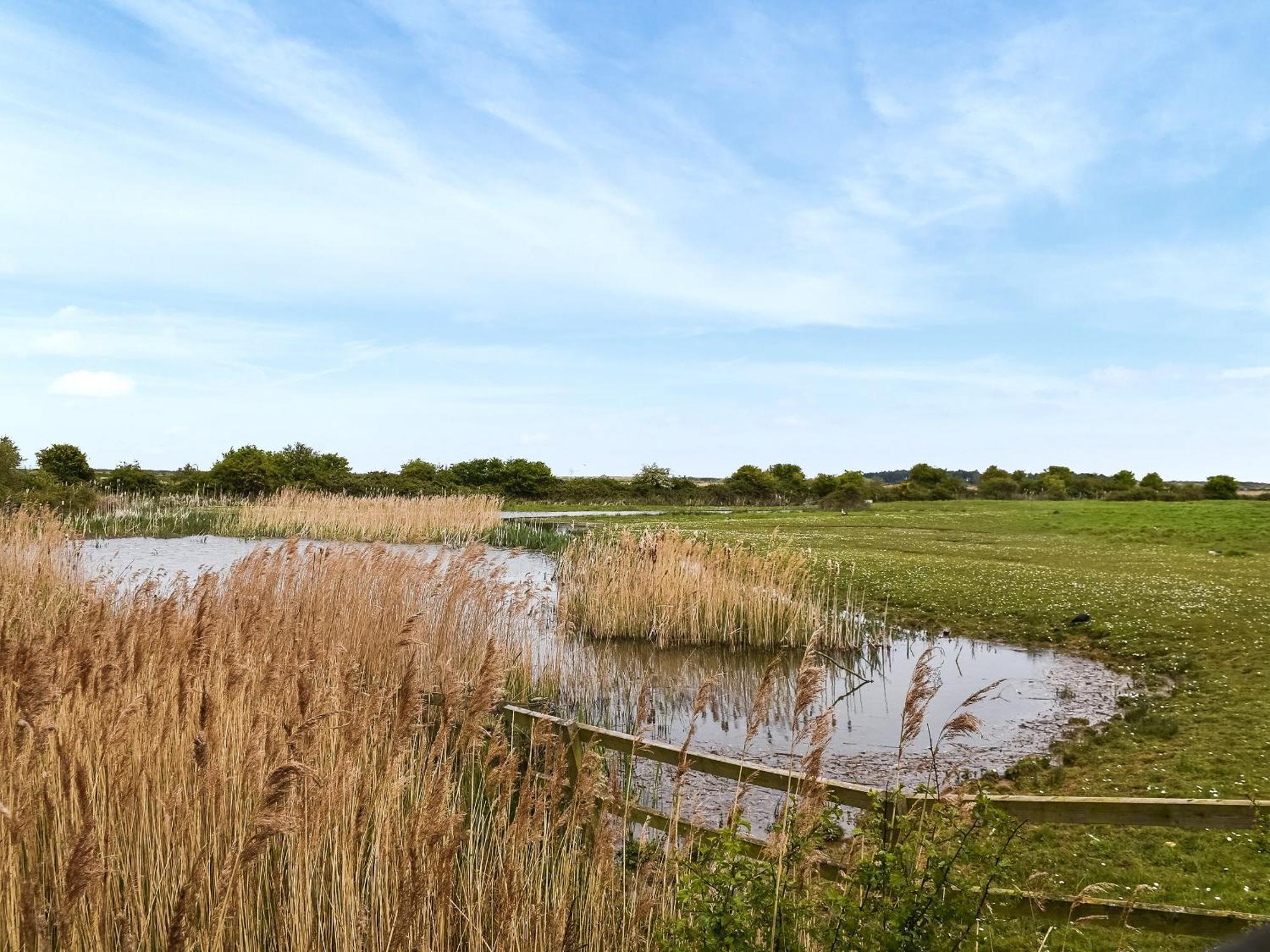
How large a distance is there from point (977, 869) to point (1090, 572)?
20.6 m

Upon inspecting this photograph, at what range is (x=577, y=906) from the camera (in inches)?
174

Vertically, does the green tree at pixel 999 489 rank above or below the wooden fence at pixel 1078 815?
above

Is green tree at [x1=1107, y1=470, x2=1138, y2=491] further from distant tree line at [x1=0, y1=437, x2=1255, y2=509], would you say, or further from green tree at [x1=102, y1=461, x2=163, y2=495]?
green tree at [x1=102, y1=461, x2=163, y2=495]

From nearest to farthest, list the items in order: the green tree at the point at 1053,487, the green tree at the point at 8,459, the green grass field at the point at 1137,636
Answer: the green grass field at the point at 1137,636 → the green tree at the point at 8,459 → the green tree at the point at 1053,487

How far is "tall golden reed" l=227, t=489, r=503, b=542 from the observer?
30562 millimetres

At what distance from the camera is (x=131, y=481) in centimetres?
4969

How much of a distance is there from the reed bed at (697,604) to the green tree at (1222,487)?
200 feet

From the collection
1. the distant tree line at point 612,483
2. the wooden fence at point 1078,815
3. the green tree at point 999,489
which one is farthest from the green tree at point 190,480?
the green tree at point 999,489

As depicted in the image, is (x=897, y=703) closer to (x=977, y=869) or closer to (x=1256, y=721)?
(x=1256, y=721)

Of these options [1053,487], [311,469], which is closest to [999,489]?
[1053,487]

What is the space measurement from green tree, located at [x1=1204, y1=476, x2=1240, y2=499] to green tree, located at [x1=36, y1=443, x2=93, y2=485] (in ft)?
259

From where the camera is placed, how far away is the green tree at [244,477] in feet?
180

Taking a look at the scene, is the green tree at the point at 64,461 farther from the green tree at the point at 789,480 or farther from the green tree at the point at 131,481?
the green tree at the point at 789,480

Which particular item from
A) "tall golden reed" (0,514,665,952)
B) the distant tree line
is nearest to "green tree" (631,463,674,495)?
the distant tree line
